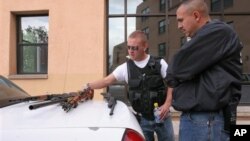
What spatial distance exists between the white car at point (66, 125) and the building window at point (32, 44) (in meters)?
7.24

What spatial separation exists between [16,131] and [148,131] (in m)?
1.83

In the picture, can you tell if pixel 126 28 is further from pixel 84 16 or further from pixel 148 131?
pixel 148 131

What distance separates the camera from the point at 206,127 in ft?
8.37

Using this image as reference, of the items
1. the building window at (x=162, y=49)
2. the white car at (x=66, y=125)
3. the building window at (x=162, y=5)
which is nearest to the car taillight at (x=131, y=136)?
the white car at (x=66, y=125)

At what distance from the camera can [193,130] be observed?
2.60 metres

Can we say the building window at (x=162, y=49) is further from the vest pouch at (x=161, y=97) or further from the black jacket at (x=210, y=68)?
the black jacket at (x=210, y=68)

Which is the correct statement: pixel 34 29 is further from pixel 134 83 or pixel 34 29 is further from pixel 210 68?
pixel 210 68

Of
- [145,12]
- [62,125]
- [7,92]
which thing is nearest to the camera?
[62,125]

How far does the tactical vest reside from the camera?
365 centimetres

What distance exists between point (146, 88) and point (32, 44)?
→ 6689 millimetres

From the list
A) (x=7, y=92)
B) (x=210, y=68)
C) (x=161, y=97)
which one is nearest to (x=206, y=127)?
(x=210, y=68)

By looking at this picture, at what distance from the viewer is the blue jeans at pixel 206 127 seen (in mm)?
2537

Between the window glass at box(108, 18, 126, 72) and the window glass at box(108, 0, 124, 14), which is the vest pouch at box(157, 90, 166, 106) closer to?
the window glass at box(108, 18, 126, 72)

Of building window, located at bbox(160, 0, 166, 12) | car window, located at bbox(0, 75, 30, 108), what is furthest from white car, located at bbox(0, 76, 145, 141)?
building window, located at bbox(160, 0, 166, 12)
